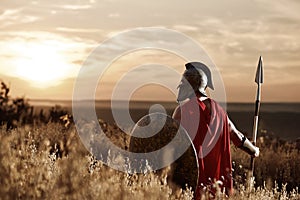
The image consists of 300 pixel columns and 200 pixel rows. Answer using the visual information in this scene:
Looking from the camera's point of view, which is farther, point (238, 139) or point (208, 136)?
point (238, 139)

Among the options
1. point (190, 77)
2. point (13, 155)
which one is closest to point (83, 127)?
point (190, 77)

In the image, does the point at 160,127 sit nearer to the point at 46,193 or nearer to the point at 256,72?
the point at 46,193

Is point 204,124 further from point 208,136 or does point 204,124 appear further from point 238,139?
point 238,139

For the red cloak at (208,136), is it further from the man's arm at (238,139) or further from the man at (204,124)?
the man's arm at (238,139)

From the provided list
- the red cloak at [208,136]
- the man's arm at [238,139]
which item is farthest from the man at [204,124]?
the man's arm at [238,139]

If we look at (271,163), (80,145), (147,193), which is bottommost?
(271,163)

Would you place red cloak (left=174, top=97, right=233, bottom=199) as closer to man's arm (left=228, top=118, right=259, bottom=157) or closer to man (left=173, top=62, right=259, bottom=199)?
man (left=173, top=62, right=259, bottom=199)

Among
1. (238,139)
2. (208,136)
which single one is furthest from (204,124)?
(238,139)

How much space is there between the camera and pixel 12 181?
4.67 meters

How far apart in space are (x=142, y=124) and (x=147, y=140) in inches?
7.3

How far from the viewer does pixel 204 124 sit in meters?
7.48

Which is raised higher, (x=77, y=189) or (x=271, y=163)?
(x=77, y=189)

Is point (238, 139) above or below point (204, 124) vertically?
below

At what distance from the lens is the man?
293 inches
